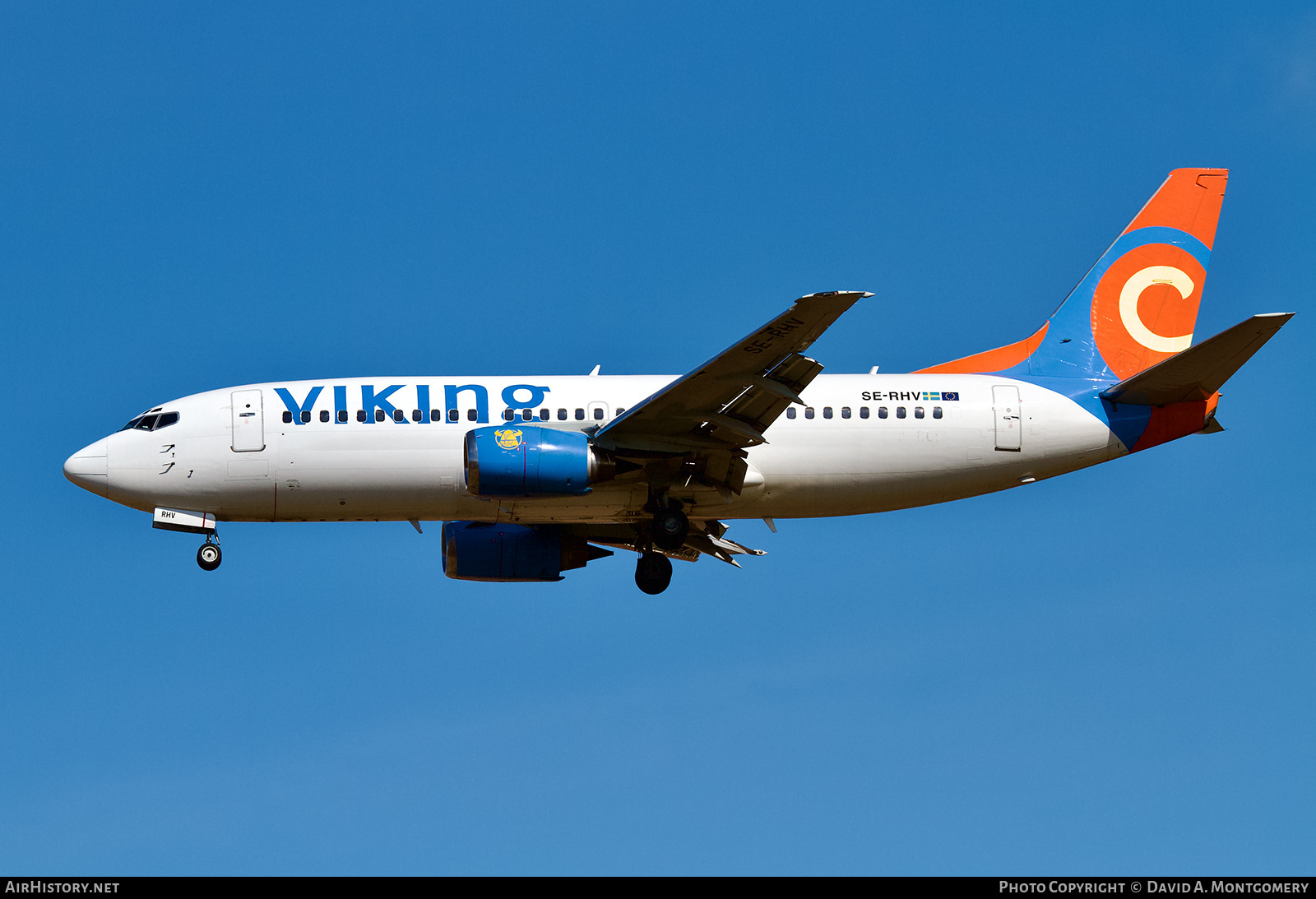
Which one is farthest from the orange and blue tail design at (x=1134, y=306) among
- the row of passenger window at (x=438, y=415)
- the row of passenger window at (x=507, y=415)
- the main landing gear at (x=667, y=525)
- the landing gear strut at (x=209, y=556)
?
the landing gear strut at (x=209, y=556)

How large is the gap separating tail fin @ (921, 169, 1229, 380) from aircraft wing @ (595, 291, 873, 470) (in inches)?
226

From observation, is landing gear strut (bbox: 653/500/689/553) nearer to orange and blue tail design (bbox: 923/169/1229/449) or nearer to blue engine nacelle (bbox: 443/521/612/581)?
blue engine nacelle (bbox: 443/521/612/581)

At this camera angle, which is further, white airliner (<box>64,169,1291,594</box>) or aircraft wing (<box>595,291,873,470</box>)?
white airliner (<box>64,169,1291,594</box>)

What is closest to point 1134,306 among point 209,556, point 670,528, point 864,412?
point 864,412

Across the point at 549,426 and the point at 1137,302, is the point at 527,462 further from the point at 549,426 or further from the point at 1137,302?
the point at 1137,302

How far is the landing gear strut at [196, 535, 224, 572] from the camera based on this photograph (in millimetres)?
33500

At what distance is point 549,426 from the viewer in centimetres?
3316

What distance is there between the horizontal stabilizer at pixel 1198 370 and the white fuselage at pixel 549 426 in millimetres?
1117

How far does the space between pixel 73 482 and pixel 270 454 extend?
4.47 meters

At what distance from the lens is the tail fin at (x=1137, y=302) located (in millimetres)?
36219

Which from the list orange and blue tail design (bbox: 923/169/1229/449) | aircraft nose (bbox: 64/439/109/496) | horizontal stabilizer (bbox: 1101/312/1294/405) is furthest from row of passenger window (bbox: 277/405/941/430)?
horizontal stabilizer (bbox: 1101/312/1294/405)

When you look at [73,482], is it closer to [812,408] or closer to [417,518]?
[417,518]
